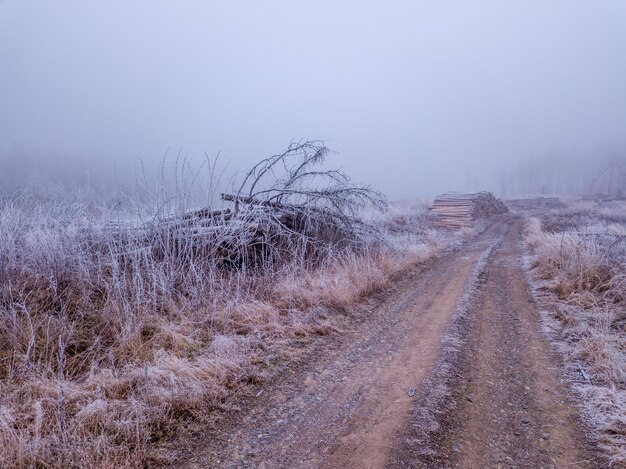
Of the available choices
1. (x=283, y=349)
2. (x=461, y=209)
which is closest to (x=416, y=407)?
(x=283, y=349)

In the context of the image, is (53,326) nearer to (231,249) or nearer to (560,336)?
(231,249)

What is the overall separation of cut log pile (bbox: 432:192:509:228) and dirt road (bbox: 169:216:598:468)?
14.7 metres

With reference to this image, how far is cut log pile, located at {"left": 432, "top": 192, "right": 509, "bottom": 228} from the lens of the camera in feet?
62.7

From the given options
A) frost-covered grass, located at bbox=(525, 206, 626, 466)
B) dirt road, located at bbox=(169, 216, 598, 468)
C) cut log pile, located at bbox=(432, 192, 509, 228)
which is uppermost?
cut log pile, located at bbox=(432, 192, 509, 228)

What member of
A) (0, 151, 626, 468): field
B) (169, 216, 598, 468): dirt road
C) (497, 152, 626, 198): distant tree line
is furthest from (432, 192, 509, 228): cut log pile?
(497, 152, 626, 198): distant tree line

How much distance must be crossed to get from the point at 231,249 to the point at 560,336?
17.4 ft

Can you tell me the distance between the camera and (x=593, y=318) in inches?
196

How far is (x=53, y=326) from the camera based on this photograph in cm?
395

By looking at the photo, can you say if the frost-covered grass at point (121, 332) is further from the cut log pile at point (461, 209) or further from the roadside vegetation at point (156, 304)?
the cut log pile at point (461, 209)

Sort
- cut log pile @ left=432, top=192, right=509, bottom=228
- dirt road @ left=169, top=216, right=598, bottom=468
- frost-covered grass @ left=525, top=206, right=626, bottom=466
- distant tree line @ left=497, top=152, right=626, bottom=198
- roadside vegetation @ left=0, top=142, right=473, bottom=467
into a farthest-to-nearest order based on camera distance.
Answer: distant tree line @ left=497, top=152, right=626, bottom=198
cut log pile @ left=432, top=192, right=509, bottom=228
frost-covered grass @ left=525, top=206, right=626, bottom=466
roadside vegetation @ left=0, top=142, right=473, bottom=467
dirt road @ left=169, top=216, right=598, bottom=468

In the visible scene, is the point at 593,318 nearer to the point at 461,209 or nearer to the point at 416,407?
the point at 416,407

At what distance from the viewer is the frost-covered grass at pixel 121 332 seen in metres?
2.56

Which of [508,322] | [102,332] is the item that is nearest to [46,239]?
[102,332]

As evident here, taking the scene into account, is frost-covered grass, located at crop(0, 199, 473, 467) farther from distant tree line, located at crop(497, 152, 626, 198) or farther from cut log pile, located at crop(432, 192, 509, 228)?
distant tree line, located at crop(497, 152, 626, 198)
